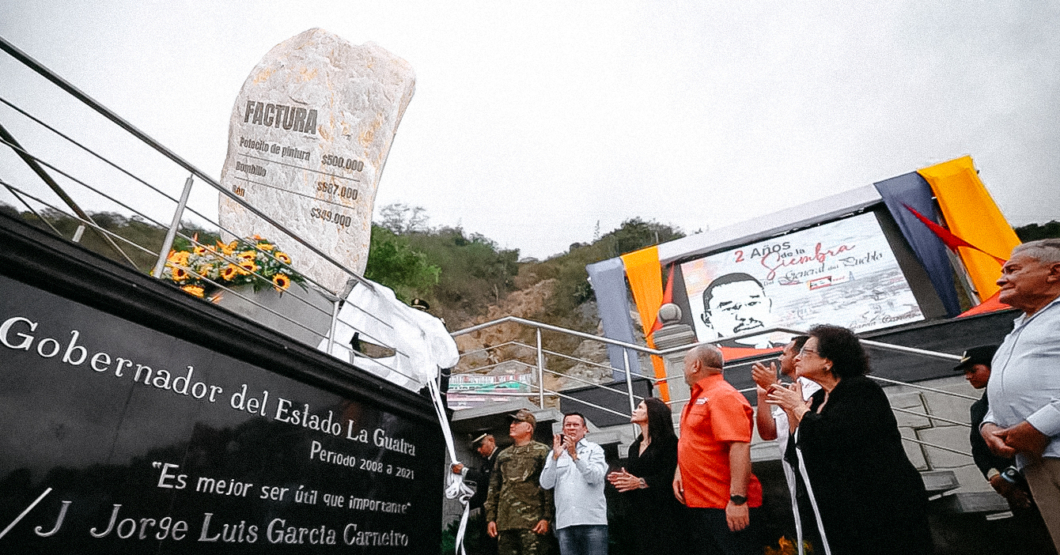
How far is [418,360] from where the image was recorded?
3.70 m

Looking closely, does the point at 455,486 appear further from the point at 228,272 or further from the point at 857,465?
the point at 228,272

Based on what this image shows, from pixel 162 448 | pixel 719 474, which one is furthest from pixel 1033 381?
pixel 162 448

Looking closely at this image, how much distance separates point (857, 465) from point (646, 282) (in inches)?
311

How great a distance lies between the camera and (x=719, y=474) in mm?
2725

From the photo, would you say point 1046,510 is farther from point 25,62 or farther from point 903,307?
point 903,307

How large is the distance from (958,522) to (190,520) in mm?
4690

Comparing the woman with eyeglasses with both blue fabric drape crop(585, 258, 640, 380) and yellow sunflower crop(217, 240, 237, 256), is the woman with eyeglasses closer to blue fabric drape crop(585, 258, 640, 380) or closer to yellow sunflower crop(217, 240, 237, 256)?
yellow sunflower crop(217, 240, 237, 256)

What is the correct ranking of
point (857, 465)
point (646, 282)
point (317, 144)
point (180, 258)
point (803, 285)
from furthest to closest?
point (646, 282) < point (803, 285) < point (317, 144) < point (180, 258) < point (857, 465)

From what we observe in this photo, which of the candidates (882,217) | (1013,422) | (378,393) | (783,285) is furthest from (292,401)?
(882,217)

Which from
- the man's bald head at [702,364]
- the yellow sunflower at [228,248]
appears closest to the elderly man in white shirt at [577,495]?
the man's bald head at [702,364]

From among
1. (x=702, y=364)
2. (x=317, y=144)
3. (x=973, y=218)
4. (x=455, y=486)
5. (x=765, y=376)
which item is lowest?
(x=455, y=486)

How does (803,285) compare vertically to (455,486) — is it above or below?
above

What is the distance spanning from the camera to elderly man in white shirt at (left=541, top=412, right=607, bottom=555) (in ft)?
10.6

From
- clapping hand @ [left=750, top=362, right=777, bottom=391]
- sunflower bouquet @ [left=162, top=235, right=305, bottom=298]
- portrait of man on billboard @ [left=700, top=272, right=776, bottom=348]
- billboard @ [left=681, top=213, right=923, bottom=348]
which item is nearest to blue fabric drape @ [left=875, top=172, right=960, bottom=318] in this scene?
billboard @ [left=681, top=213, right=923, bottom=348]
